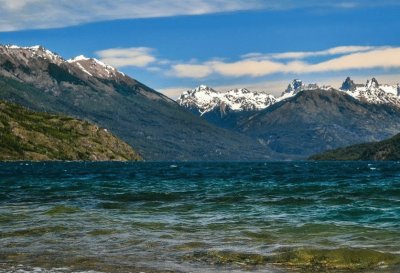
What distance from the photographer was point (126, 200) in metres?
62.1

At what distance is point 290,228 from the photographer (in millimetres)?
37188

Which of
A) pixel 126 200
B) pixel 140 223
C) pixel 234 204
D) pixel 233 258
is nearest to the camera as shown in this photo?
pixel 233 258

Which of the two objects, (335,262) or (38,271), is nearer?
(38,271)

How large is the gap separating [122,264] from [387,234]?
1690cm

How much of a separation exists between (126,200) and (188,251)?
34176mm

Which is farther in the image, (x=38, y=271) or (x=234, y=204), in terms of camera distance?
(x=234, y=204)

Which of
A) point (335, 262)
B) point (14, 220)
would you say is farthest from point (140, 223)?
Answer: point (335, 262)

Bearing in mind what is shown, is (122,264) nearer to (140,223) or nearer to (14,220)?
(140,223)

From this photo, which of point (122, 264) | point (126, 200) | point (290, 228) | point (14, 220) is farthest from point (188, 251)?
point (126, 200)

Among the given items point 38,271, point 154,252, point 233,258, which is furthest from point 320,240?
point 38,271

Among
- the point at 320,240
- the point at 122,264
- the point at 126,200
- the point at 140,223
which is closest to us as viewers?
the point at 122,264

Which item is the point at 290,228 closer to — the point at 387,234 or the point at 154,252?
the point at 387,234

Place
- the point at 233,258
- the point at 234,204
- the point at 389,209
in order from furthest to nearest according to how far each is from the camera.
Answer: the point at 234,204 < the point at 389,209 < the point at 233,258

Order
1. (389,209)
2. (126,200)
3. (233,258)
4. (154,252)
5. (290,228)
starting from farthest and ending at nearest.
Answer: (126,200), (389,209), (290,228), (154,252), (233,258)
